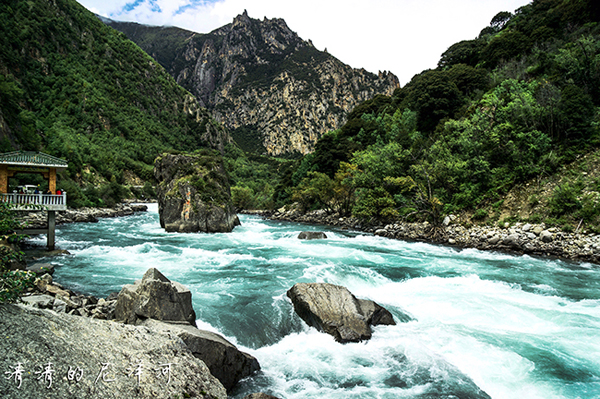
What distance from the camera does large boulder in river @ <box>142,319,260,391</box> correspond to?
5746 mm

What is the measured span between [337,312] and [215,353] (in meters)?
4.23

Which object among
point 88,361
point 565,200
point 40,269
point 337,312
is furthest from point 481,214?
point 40,269

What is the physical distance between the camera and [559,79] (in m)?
26.1

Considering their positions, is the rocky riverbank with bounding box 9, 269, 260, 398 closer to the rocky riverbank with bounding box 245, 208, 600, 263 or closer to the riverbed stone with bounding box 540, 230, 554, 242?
the rocky riverbank with bounding box 245, 208, 600, 263

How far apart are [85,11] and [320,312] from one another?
16109 centimetres

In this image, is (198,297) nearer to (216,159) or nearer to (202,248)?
(202,248)

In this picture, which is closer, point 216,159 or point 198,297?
point 198,297

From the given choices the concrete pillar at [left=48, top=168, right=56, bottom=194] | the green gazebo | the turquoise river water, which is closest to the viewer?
the turquoise river water

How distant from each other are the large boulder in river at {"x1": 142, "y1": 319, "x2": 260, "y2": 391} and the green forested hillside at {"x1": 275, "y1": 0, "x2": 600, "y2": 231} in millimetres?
23689

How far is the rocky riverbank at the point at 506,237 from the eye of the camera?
1811 cm

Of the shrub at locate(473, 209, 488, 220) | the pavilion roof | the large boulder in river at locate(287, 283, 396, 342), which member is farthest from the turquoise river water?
the shrub at locate(473, 209, 488, 220)

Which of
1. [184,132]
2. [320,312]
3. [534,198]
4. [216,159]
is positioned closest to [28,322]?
[320,312]

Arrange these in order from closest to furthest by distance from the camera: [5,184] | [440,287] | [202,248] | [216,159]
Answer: [440,287], [5,184], [202,248], [216,159]

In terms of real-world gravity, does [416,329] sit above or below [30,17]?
below
